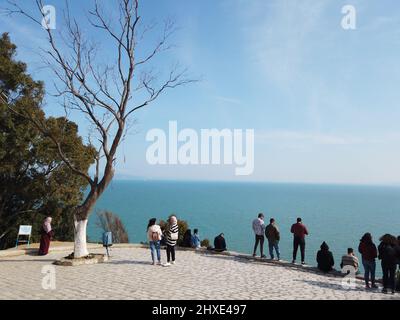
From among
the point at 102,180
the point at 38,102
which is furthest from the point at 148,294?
the point at 38,102

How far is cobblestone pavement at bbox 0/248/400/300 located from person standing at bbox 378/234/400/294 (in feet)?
2.13

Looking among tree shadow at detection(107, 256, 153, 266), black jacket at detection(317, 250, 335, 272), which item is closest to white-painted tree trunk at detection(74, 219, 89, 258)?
tree shadow at detection(107, 256, 153, 266)

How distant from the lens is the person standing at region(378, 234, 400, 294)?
11867 millimetres

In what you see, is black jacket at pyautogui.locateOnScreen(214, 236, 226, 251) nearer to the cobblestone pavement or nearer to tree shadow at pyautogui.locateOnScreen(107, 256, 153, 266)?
the cobblestone pavement

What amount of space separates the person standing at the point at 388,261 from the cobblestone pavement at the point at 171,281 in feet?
2.13

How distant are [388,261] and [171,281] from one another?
21.7 ft

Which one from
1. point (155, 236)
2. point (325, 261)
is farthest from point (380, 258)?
point (155, 236)

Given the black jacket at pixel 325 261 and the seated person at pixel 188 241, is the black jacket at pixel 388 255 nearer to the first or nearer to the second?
the black jacket at pixel 325 261

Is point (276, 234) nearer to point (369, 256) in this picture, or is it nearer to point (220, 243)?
point (220, 243)

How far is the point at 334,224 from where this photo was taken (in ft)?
328

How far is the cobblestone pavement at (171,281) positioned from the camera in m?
10.2
